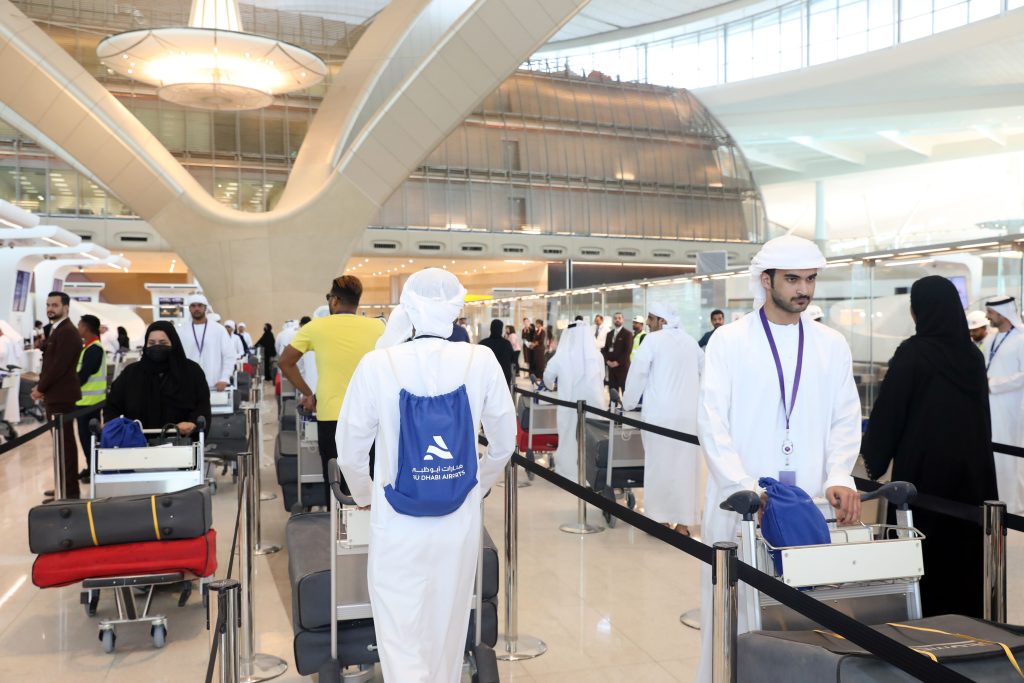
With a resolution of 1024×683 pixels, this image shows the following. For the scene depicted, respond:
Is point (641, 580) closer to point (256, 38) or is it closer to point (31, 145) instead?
point (256, 38)

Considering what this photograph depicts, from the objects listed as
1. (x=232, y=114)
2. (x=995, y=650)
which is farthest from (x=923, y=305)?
(x=232, y=114)

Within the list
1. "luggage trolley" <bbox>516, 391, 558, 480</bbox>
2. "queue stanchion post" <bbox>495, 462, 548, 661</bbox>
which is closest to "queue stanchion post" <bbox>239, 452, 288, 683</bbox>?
"queue stanchion post" <bbox>495, 462, 548, 661</bbox>

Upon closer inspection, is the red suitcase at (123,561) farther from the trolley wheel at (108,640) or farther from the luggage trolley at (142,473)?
the luggage trolley at (142,473)

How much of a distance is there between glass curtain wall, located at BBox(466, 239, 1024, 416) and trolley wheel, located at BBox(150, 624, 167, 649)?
8521 mm

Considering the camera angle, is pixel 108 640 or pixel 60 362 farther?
pixel 60 362

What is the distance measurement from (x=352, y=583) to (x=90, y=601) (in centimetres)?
230

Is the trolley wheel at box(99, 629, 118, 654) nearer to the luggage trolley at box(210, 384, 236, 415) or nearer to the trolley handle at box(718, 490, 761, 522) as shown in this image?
the trolley handle at box(718, 490, 761, 522)

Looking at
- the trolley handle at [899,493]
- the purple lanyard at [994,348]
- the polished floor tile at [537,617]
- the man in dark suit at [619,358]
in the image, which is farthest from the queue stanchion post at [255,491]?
the man in dark suit at [619,358]

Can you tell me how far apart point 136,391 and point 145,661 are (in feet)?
7.58

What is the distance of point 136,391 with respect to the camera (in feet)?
21.0

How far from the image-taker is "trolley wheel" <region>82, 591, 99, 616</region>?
533 cm

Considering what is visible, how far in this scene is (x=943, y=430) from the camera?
4.46m

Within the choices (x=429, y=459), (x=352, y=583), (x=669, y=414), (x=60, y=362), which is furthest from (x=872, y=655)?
A: (x=60, y=362)

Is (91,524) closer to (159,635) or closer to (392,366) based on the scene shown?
(159,635)
